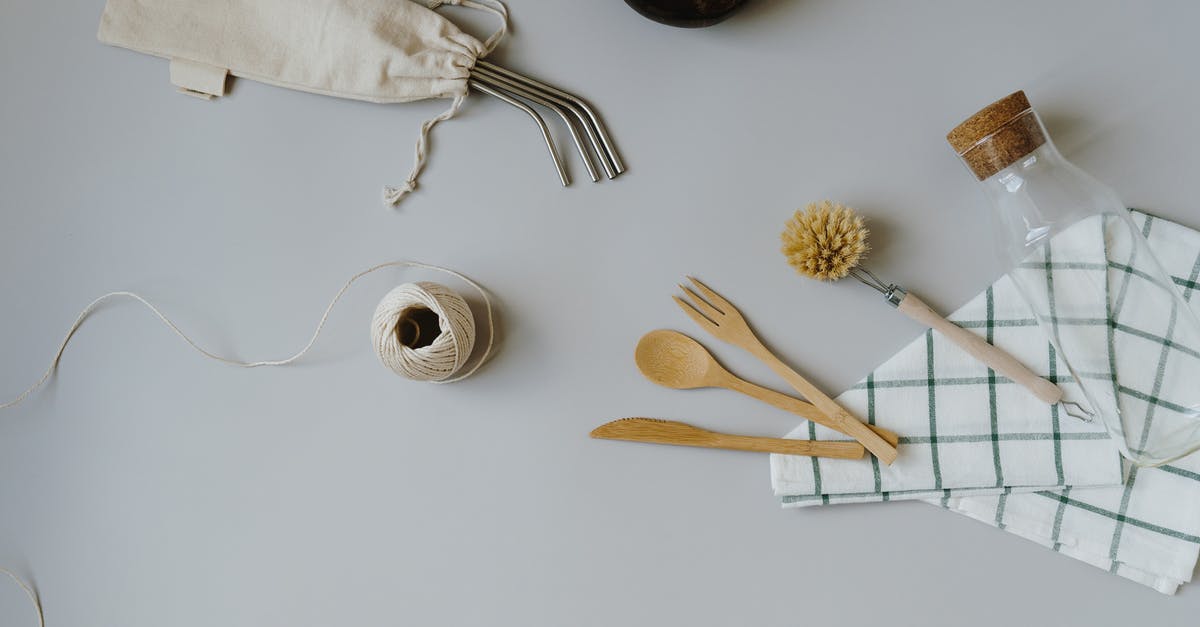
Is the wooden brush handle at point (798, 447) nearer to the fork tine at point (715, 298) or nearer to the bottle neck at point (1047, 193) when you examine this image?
the fork tine at point (715, 298)

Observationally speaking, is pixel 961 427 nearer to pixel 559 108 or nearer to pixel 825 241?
pixel 825 241

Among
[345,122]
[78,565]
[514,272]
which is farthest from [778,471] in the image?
[78,565]

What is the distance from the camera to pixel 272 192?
1006 millimetres

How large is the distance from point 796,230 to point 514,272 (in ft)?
1.11

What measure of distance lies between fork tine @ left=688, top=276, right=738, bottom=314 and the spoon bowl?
5 cm

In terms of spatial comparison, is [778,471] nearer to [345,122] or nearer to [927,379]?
[927,379]

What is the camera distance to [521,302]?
964 mm

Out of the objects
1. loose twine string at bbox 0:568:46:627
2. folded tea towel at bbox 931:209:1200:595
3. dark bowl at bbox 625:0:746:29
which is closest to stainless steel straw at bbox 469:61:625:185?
dark bowl at bbox 625:0:746:29

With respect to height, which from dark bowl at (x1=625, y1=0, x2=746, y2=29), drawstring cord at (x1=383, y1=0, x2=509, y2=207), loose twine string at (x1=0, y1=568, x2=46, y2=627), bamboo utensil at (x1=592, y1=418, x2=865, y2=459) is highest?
dark bowl at (x1=625, y1=0, x2=746, y2=29)

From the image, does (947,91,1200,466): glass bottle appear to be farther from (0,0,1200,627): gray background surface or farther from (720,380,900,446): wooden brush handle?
(720,380,900,446): wooden brush handle

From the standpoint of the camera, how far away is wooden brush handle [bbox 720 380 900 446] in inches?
35.0

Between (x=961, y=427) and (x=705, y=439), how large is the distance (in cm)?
29

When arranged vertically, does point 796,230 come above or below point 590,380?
above

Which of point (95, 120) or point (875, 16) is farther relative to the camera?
point (95, 120)
